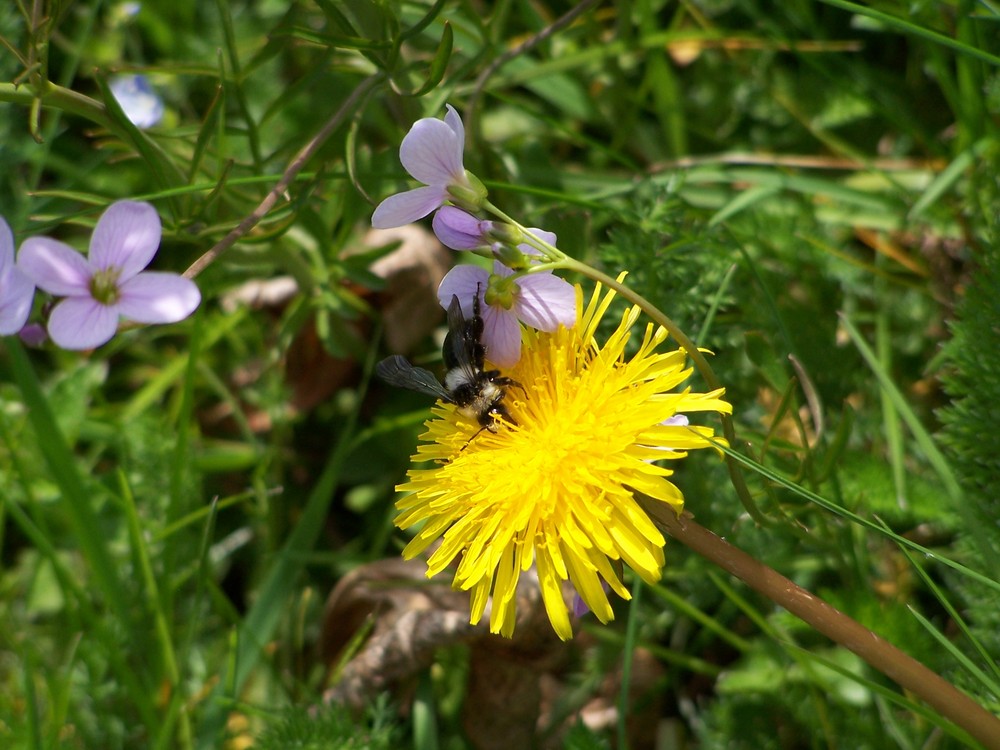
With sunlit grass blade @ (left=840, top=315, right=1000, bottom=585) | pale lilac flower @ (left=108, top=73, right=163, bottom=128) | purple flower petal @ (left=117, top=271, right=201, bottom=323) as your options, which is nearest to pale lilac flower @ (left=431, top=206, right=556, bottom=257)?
purple flower petal @ (left=117, top=271, right=201, bottom=323)

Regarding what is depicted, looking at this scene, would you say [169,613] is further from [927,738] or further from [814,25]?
[814,25]

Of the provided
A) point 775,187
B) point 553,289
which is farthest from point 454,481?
point 775,187

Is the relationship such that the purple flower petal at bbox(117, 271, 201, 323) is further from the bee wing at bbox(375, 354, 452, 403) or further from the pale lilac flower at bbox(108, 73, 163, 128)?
the pale lilac flower at bbox(108, 73, 163, 128)

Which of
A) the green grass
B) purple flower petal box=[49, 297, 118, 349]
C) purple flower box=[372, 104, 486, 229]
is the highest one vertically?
purple flower box=[372, 104, 486, 229]

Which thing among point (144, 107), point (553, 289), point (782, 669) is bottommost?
point (782, 669)

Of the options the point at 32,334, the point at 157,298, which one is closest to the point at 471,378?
the point at 157,298

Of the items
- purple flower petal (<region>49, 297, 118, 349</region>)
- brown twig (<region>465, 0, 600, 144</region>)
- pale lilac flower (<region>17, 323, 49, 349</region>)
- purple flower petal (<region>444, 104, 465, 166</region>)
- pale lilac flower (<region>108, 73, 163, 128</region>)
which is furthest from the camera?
pale lilac flower (<region>108, 73, 163, 128</region>)
